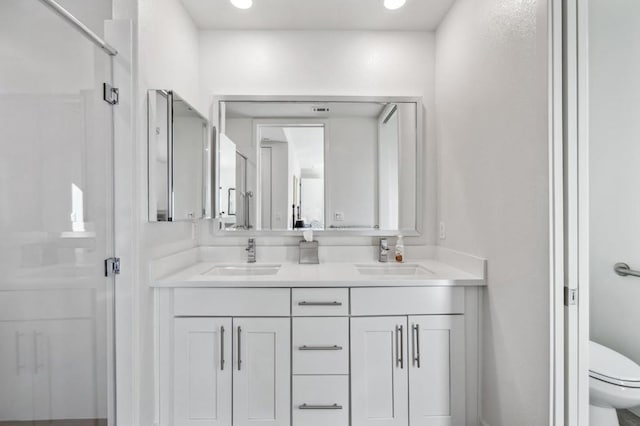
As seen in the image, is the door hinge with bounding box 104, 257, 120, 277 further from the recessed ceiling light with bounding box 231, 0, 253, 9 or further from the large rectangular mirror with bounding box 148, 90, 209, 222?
the recessed ceiling light with bounding box 231, 0, 253, 9

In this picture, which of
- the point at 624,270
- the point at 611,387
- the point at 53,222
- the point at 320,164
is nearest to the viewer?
the point at 53,222

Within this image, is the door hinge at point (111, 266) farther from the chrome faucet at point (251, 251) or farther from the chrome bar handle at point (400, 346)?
the chrome bar handle at point (400, 346)

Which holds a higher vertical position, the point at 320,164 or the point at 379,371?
the point at 320,164

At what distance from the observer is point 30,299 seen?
1.07 m

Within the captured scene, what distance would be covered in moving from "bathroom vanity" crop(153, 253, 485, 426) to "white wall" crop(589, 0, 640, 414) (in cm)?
89

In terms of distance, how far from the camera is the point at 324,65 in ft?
7.16

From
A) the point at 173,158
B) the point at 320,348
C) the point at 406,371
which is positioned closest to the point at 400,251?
the point at 406,371

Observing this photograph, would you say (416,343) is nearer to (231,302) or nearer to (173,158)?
(231,302)

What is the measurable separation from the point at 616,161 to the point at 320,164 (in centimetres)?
174

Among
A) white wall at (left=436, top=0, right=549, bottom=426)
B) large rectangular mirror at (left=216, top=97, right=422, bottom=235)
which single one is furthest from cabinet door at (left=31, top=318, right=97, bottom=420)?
white wall at (left=436, top=0, right=549, bottom=426)

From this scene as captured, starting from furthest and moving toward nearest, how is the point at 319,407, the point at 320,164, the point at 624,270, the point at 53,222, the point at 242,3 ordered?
the point at 320,164 → the point at 242,3 → the point at 624,270 → the point at 319,407 → the point at 53,222

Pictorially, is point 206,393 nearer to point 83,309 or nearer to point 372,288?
point 83,309

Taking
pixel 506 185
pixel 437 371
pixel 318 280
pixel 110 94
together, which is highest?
pixel 110 94

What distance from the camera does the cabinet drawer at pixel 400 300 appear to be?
1603mm
